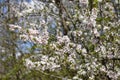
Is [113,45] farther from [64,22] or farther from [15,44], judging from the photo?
[15,44]

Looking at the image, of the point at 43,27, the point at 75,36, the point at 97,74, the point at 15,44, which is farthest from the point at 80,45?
the point at 15,44

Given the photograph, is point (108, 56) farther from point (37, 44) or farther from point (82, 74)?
point (37, 44)

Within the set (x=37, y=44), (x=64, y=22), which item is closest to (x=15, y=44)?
(x=64, y=22)

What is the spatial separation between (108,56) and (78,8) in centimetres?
98

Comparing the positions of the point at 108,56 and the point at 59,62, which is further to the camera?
the point at 59,62

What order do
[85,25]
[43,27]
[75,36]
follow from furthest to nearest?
1. [43,27]
2. [75,36]
3. [85,25]

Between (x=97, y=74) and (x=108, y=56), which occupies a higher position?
(x=108, y=56)

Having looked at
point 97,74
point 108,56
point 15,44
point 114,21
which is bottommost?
point 15,44

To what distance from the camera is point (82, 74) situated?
5.40 meters

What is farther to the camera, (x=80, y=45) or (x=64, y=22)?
(x=64, y=22)

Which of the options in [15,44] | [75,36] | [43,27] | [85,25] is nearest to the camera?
[85,25]

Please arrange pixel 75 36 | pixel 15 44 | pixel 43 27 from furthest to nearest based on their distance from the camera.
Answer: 1. pixel 15 44
2. pixel 43 27
3. pixel 75 36

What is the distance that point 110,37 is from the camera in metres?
5.26

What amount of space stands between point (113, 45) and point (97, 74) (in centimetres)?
53
